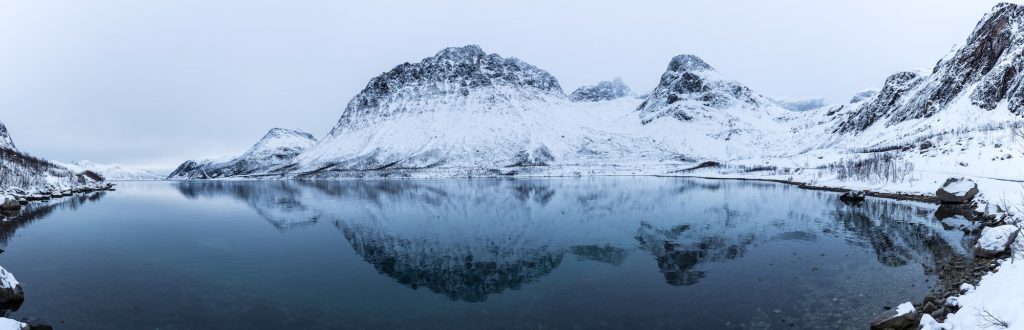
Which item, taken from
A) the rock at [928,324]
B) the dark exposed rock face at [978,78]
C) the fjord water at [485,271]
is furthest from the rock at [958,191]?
the dark exposed rock face at [978,78]

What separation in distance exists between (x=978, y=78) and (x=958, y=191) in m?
144

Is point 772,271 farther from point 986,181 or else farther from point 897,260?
point 986,181

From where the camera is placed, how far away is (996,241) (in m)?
22.0

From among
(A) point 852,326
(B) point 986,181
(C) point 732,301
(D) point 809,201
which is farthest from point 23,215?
(B) point 986,181

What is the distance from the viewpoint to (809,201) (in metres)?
57.7

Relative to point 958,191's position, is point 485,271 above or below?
below

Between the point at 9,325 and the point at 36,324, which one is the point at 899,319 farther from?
the point at 36,324

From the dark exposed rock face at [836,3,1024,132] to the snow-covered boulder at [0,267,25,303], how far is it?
169 m

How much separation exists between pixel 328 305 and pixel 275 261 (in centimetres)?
1046

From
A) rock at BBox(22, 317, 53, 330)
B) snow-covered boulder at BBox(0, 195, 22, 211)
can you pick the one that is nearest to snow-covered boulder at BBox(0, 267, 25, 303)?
rock at BBox(22, 317, 53, 330)

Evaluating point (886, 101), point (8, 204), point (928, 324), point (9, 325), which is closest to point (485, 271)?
point (9, 325)

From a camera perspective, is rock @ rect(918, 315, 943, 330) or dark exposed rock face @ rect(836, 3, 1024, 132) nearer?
rock @ rect(918, 315, 943, 330)

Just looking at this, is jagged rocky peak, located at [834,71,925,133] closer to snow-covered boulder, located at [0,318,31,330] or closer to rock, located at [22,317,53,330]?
rock, located at [22,317,53,330]

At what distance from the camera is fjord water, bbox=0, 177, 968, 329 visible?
16859 millimetres
